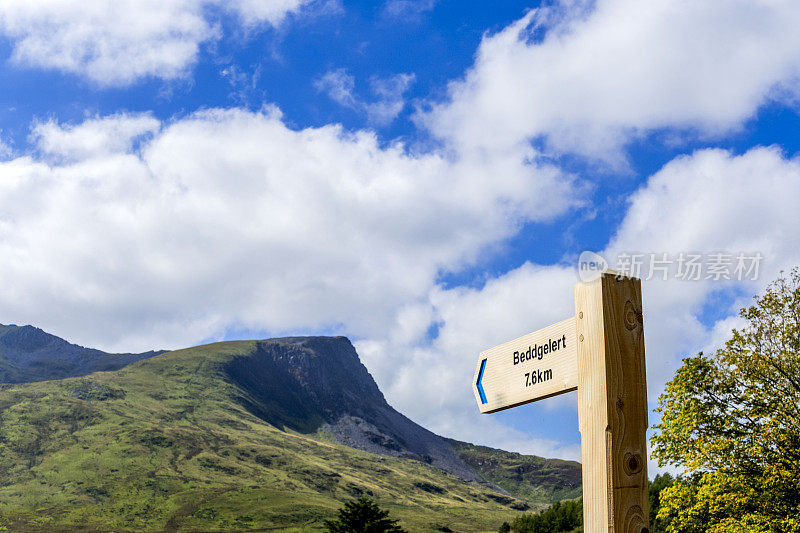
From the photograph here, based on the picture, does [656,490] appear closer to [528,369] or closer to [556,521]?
[556,521]

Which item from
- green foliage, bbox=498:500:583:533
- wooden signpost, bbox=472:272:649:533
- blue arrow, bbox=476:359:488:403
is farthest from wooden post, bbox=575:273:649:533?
green foliage, bbox=498:500:583:533

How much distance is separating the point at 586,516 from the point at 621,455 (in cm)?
43

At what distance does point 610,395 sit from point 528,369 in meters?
0.86

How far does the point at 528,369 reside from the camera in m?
4.83

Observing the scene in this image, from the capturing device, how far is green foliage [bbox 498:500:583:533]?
45.6 metres

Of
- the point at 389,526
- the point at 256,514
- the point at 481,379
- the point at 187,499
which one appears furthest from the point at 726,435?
the point at 187,499

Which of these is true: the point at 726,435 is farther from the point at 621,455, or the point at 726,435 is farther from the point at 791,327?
the point at 621,455

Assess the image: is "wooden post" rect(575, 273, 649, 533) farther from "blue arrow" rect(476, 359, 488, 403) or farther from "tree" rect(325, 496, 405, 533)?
"tree" rect(325, 496, 405, 533)

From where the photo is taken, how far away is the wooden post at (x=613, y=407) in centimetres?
398

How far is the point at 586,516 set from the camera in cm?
409

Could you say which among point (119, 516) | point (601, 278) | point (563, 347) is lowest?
point (119, 516)

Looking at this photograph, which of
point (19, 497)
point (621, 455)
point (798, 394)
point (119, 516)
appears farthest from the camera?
point (19, 497)

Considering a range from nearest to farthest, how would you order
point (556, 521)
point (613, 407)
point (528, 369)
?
point (613, 407) < point (528, 369) < point (556, 521)

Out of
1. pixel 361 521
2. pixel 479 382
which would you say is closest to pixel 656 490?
pixel 361 521
